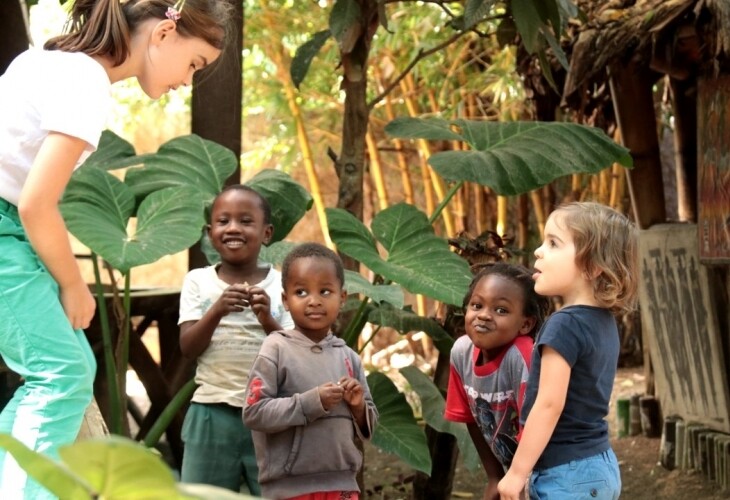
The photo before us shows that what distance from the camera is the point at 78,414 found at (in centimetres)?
215

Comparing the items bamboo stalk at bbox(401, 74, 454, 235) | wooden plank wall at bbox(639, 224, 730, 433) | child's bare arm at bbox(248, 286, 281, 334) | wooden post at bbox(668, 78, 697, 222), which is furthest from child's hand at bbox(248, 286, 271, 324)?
bamboo stalk at bbox(401, 74, 454, 235)

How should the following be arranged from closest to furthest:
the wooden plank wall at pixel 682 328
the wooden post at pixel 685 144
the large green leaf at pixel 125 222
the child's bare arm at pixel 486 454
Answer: the child's bare arm at pixel 486 454 < the large green leaf at pixel 125 222 < the wooden plank wall at pixel 682 328 < the wooden post at pixel 685 144

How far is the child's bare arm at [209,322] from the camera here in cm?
293

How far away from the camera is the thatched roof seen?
14.1 feet

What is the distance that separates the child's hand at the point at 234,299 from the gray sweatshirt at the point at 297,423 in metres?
0.23

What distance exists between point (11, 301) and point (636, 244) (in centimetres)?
127

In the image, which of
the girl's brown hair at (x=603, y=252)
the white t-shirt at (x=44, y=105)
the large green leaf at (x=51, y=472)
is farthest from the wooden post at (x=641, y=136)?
the large green leaf at (x=51, y=472)

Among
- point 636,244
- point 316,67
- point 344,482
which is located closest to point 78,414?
point 344,482

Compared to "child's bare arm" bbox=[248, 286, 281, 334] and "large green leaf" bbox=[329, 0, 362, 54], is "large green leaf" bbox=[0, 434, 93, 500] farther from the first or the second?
"large green leaf" bbox=[329, 0, 362, 54]

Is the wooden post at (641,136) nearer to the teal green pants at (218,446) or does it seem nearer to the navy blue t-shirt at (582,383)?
the teal green pants at (218,446)

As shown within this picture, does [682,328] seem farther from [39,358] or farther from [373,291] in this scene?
[39,358]

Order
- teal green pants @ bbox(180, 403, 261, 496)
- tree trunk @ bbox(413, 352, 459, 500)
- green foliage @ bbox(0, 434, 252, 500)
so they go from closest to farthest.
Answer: green foliage @ bbox(0, 434, 252, 500) → teal green pants @ bbox(180, 403, 261, 496) → tree trunk @ bbox(413, 352, 459, 500)

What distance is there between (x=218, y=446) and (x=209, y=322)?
1.17ft

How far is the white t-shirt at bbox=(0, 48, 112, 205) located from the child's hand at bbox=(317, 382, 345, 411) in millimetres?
725
